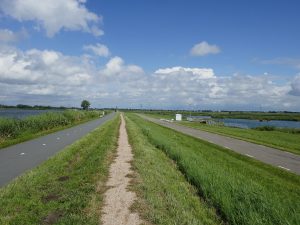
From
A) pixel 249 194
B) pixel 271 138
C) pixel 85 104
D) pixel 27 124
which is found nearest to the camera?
pixel 249 194

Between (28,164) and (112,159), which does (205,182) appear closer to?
(112,159)

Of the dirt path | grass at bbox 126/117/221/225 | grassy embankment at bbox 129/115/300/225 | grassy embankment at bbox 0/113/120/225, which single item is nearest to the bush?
grassy embankment at bbox 0/113/120/225

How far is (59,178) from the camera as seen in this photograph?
38.9 ft

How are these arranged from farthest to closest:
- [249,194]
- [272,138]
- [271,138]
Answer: [272,138] → [271,138] → [249,194]

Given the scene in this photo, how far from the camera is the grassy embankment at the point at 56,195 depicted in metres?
7.58

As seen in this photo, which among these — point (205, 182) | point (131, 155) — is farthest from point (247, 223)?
point (131, 155)

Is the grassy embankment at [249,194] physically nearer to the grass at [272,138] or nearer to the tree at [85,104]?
the grass at [272,138]

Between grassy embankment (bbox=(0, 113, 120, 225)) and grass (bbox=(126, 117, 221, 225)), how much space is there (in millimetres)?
1110

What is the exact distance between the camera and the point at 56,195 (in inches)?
375

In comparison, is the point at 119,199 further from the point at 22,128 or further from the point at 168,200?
the point at 22,128

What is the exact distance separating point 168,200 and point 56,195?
2.95m

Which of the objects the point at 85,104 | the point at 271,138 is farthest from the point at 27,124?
the point at 85,104

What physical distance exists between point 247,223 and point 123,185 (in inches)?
178

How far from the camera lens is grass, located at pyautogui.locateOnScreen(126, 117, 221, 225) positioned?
762cm
